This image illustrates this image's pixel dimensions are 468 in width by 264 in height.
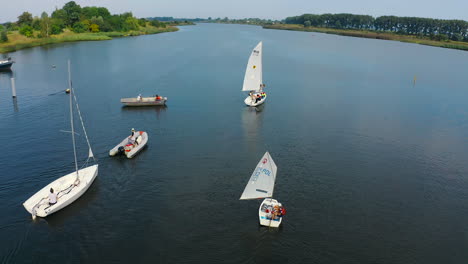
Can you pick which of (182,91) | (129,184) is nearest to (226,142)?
(129,184)

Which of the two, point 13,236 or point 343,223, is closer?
point 13,236

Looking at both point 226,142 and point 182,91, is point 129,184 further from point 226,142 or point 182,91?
point 182,91

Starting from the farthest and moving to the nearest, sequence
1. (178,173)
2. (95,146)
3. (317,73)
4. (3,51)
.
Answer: (3,51) → (317,73) → (95,146) → (178,173)

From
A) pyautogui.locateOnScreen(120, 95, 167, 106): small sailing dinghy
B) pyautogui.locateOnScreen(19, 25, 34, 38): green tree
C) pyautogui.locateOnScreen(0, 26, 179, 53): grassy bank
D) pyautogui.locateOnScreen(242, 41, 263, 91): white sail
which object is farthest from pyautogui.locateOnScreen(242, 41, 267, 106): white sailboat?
pyautogui.locateOnScreen(19, 25, 34, 38): green tree

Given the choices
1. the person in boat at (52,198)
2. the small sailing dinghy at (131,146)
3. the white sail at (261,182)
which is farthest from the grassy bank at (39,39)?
the white sail at (261,182)

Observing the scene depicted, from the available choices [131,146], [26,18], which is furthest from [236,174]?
[26,18]

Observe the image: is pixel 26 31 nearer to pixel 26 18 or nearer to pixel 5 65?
pixel 26 18

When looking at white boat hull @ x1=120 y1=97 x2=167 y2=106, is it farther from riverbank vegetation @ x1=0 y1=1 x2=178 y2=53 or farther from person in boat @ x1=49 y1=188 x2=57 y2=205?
riverbank vegetation @ x1=0 y1=1 x2=178 y2=53
